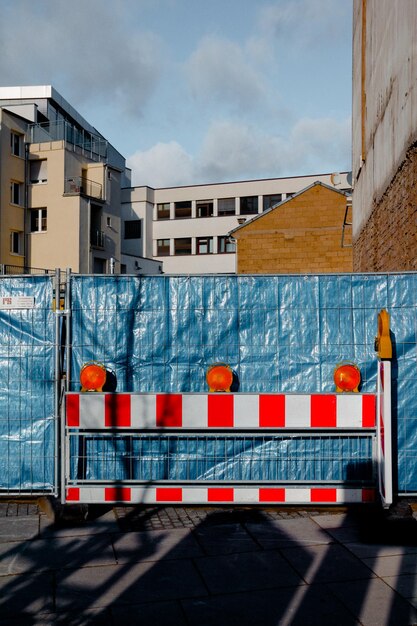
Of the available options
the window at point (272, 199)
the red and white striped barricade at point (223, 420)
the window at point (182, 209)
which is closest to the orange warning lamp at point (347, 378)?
the red and white striped barricade at point (223, 420)

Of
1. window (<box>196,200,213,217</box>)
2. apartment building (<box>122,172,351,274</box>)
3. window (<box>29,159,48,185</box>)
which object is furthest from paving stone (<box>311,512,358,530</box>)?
window (<box>196,200,213,217</box>)

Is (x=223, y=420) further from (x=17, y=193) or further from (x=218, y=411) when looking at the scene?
(x=17, y=193)

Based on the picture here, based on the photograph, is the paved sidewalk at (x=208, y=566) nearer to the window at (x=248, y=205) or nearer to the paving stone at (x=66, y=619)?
the paving stone at (x=66, y=619)

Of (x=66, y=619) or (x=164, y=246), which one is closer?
(x=66, y=619)

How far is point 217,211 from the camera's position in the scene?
186 feet

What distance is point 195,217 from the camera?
189 ft

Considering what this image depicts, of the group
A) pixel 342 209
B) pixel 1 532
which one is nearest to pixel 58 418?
pixel 1 532

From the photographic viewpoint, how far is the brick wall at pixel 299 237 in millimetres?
26531

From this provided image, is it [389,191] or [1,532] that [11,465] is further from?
[389,191]

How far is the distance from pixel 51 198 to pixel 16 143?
3988 mm

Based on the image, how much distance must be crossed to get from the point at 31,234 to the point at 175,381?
3679 centimetres

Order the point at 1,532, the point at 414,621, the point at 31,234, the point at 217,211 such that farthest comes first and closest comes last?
the point at 217,211
the point at 31,234
the point at 1,532
the point at 414,621

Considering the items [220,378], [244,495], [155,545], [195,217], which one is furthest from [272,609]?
[195,217]

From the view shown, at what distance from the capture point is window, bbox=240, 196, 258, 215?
54875mm
